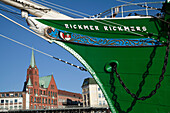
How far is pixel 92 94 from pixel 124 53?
56.5 meters

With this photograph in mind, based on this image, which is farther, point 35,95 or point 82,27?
point 35,95

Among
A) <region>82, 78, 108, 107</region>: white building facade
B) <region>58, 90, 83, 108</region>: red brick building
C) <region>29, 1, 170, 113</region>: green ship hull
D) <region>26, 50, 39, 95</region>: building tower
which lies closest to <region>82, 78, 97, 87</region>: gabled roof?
<region>82, 78, 108, 107</region>: white building facade

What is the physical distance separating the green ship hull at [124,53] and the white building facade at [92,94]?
5357 centimetres

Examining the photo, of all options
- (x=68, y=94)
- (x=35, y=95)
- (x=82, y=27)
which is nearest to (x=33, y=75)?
(x=35, y=95)

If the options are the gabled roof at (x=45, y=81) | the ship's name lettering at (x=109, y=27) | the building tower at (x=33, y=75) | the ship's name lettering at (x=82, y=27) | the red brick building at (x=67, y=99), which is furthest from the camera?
the red brick building at (x=67, y=99)

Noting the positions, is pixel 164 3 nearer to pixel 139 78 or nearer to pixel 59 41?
pixel 139 78

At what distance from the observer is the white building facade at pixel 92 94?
64.1 metres

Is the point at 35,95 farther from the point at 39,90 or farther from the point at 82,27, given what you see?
the point at 82,27

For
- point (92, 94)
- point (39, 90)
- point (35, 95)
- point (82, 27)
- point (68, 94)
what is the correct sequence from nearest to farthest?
point (82, 27) → point (92, 94) → point (35, 95) → point (39, 90) → point (68, 94)

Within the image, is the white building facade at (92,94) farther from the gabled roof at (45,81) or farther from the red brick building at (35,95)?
the gabled roof at (45,81)

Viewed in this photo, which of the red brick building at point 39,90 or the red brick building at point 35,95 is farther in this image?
the red brick building at point 39,90

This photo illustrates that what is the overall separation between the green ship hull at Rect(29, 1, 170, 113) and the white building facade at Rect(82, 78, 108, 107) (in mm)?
53569

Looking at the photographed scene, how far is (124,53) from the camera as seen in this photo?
403 inches

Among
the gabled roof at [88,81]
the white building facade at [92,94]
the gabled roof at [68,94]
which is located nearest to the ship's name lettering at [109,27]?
the white building facade at [92,94]
